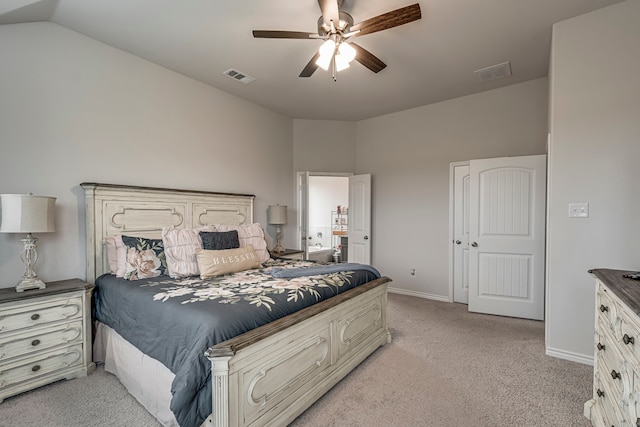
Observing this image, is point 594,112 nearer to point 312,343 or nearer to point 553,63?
point 553,63

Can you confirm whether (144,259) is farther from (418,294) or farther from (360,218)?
(418,294)

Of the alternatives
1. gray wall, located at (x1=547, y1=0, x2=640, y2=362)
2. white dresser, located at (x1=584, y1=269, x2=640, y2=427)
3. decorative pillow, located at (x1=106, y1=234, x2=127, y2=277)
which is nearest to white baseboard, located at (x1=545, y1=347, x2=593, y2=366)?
gray wall, located at (x1=547, y1=0, x2=640, y2=362)

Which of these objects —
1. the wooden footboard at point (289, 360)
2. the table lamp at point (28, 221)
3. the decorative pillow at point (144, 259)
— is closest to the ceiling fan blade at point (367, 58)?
the wooden footboard at point (289, 360)

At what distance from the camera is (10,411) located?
1954 mm

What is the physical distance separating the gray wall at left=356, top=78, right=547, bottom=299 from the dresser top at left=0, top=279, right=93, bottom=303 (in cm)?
403

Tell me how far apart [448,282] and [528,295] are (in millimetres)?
1005

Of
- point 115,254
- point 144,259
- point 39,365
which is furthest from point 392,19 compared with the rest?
point 39,365

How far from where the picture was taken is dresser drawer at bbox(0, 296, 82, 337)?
6.75 feet

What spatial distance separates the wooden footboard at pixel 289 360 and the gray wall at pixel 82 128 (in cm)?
215

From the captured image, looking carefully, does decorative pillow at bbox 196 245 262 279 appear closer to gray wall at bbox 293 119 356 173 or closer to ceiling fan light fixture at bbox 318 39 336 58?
ceiling fan light fixture at bbox 318 39 336 58

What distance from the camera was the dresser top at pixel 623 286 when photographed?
122 cm

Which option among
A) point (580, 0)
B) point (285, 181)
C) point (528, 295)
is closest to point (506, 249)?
point (528, 295)

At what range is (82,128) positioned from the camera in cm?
272

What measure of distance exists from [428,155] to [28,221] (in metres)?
4.64
